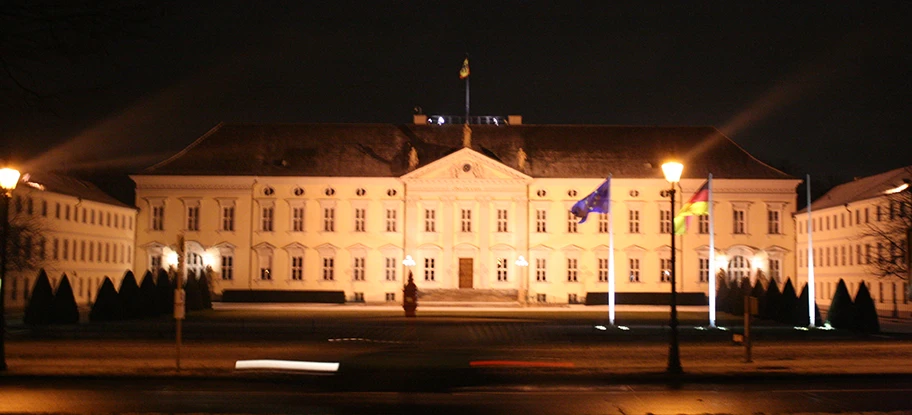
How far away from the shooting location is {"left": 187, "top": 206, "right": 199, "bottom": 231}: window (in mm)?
68500

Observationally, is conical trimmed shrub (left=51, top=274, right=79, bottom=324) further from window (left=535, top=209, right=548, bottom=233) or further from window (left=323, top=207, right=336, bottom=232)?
window (left=535, top=209, right=548, bottom=233)

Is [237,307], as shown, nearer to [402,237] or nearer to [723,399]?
[402,237]

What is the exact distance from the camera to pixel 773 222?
69.1 m

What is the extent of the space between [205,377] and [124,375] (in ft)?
5.56

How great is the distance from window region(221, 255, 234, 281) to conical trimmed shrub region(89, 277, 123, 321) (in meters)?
24.5

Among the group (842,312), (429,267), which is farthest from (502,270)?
(842,312)

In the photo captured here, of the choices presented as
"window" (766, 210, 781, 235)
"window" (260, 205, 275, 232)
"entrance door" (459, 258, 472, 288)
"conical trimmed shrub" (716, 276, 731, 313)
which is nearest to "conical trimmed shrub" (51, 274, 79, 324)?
"window" (260, 205, 275, 232)

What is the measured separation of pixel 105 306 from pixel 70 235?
23.7 meters

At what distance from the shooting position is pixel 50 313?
131 feet

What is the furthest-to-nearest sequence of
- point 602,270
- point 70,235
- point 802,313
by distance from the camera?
point 602,270 < point 70,235 < point 802,313

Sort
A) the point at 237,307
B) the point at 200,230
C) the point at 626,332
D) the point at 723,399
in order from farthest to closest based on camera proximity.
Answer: the point at 200,230, the point at 237,307, the point at 626,332, the point at 723,399

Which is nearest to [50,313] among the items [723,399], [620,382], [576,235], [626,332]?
[626,332]

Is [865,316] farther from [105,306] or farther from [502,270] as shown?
[502,270]

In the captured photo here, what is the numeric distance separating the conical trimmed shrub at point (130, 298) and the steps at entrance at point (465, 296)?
22995 mm
